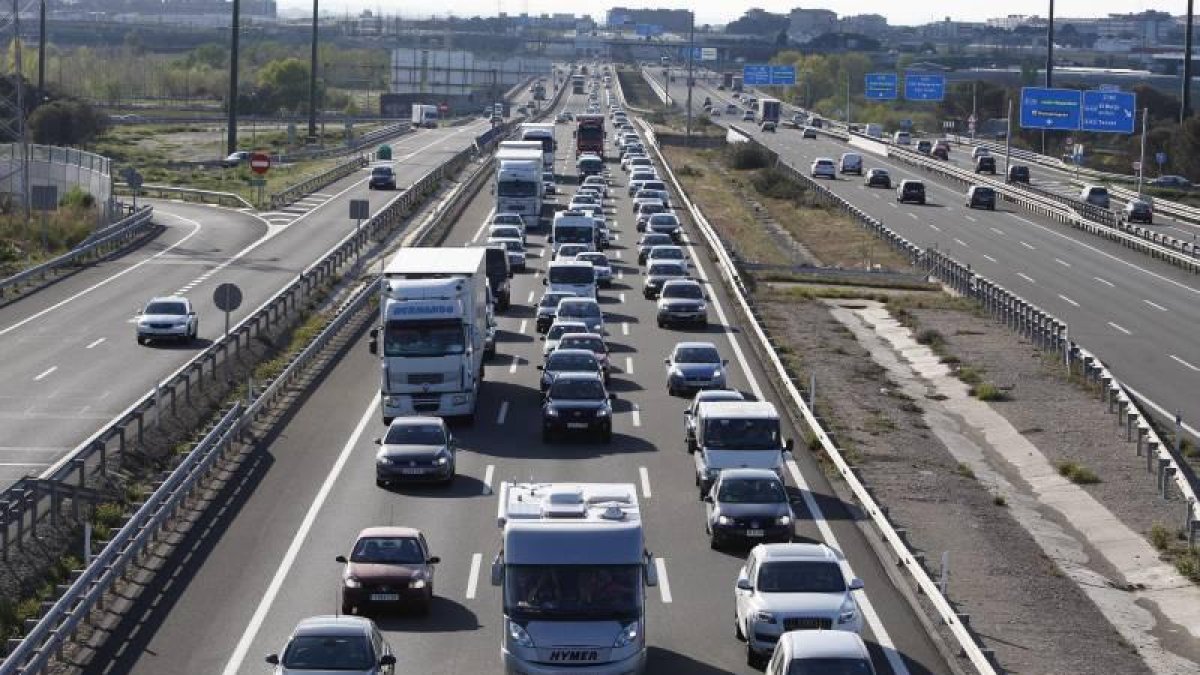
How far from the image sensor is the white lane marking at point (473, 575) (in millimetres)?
28156

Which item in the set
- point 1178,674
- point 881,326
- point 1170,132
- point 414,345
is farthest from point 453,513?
point 1170,132

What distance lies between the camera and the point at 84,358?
52.1 meters

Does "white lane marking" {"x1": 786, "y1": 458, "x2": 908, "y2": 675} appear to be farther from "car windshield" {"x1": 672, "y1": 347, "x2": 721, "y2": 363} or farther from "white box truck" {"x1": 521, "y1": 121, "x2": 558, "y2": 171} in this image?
"white box truck" {"x1": 521, "y1": 121, "x2": 558, "y2": 171}

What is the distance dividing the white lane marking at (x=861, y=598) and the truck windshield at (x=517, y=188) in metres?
47.9

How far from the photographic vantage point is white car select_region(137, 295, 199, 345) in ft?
179

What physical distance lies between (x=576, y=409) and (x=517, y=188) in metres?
45.5

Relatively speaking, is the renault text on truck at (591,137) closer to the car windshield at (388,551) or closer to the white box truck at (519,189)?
the white box truck at (519,189)

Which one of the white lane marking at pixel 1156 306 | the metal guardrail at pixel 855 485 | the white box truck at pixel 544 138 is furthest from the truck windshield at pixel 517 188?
the white box truck at pixel 544 138

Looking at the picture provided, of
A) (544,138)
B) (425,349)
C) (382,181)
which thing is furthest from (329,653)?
(544,138)

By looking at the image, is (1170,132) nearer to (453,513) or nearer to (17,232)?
(17,232)

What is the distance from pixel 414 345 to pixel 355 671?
2078cm

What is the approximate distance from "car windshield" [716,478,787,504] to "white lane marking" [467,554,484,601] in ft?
12.5

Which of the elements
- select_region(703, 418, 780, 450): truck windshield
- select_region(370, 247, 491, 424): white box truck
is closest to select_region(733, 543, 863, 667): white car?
select_region(703, 418, 780, 450): truck windshield

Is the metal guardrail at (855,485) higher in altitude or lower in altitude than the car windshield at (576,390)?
lower
